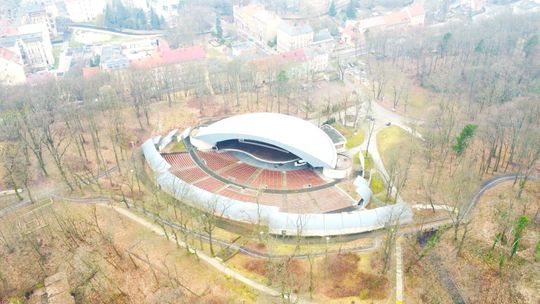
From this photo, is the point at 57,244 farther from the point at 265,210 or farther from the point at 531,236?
the point at 531,236

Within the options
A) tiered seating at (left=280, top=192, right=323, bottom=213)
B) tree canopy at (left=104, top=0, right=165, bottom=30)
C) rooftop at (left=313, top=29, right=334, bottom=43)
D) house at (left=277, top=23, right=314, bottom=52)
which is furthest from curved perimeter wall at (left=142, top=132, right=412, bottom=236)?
tree canopy at (left=104, top=0, right=165, bottom=30)

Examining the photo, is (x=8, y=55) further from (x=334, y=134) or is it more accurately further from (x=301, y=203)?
(x=301, y=203)

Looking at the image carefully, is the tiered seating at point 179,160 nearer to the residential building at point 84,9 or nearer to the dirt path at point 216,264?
the dirt path at point 216,264

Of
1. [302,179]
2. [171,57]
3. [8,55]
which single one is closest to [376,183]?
[302,179]

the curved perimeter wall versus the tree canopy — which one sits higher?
the tree canopy

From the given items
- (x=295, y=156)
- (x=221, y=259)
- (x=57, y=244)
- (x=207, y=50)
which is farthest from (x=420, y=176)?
(x=207, y=50)

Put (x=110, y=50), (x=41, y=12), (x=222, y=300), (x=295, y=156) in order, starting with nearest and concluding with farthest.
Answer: (x=222, y=300)
(x=295, y=156)
(x=110, y=50)
(x=41, y=12)

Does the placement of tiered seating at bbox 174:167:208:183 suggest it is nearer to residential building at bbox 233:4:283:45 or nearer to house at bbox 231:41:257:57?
house at bbox 231:41:257:57
